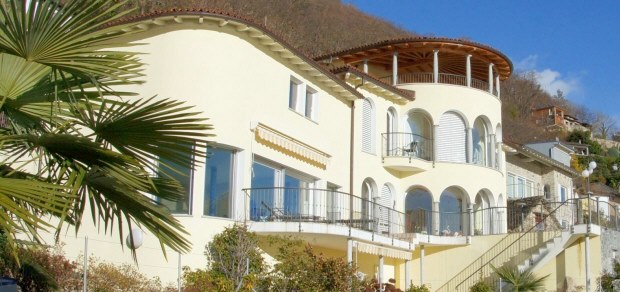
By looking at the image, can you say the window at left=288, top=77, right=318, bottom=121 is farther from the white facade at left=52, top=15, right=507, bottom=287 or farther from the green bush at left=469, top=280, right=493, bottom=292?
the green bush at left=469, top=280, right=493, bottom=292

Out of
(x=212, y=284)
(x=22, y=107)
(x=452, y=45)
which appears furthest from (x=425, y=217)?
(x=22, y=107)

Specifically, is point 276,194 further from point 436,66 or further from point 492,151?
point 492,151

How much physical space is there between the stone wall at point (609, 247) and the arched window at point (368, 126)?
9.28 meters

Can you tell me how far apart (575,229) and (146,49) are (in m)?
16.4

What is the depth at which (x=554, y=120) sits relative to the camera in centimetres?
11081

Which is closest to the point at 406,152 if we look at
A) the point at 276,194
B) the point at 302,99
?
the point at 302,99

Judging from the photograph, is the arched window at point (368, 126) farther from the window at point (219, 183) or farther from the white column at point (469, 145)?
the window at point (219, 183)

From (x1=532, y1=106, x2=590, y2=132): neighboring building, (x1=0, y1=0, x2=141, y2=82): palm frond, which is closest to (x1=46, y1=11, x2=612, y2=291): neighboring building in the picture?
(x1=0, y1=0, x2=141, y2=82): palm frond

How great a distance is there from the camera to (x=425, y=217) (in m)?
34.9

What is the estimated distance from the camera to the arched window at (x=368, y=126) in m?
33.3

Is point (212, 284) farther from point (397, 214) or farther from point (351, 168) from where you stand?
point (397, 214)

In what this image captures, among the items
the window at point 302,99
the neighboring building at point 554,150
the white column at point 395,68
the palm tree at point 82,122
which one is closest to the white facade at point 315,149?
the window at point 302,99

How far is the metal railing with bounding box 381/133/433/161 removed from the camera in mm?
34719

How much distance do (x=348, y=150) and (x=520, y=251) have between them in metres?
7.56
